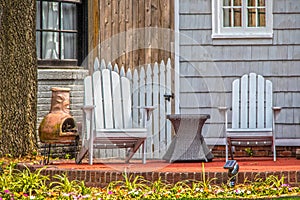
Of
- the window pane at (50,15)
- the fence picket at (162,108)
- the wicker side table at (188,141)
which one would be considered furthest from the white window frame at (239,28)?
the window pane at (50,15)

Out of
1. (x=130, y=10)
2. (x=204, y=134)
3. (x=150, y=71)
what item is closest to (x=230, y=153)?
(x=204, y=134)

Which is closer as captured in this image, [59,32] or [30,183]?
[30,183]

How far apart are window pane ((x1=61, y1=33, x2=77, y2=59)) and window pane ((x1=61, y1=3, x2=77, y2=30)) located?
0.10m

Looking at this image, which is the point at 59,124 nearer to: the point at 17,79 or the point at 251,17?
the point at 17,79

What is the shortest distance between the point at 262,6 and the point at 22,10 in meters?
2.89

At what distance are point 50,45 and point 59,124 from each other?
6.94 ft

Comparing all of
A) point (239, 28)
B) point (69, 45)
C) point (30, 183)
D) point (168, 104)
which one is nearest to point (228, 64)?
point (239, 28)

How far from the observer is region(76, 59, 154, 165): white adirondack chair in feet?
32.8

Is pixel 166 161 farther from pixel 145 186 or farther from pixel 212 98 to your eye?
pixel 145 186

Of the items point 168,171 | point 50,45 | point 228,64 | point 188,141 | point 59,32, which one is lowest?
point 168,171

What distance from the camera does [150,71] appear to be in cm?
1174

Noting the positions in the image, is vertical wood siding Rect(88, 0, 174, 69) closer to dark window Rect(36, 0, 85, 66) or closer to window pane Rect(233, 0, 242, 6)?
dark window Rect(36, 0, 85, 66)

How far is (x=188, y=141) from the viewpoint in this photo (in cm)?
1071

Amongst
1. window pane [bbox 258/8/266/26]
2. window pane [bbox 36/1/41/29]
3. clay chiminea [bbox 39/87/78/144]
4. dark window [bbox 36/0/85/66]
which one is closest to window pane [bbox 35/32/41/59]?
dark window [bbox 36/0/85/66]
